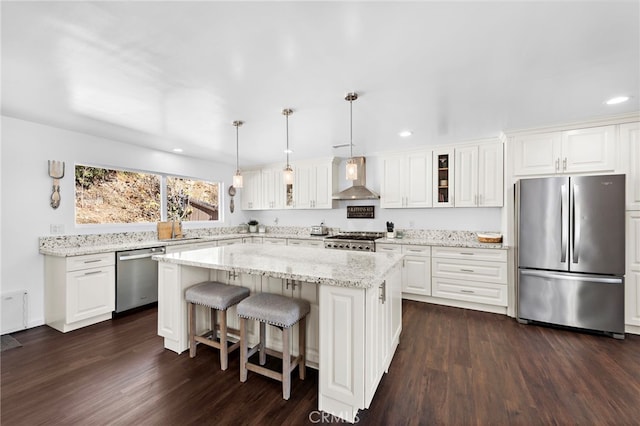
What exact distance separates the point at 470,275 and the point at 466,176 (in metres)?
1.45

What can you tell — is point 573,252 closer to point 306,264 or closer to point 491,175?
→ point 491,175

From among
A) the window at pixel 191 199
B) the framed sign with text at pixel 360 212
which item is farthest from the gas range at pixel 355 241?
the window at pixel 191 199

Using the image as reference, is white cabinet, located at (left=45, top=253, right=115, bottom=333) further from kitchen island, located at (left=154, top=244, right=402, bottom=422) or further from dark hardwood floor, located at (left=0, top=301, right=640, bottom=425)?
kitchen island, located at (left=154, top=244, right=402, bottom=422)

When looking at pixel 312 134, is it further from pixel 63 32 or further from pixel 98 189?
pixel 98 189

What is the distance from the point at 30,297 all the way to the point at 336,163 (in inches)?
183

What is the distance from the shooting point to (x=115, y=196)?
13.1 feet

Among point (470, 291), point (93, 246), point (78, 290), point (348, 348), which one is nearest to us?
point (348, 348)

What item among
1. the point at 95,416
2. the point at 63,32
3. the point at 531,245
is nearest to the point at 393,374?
the point at 95,416

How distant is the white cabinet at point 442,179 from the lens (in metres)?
4.10

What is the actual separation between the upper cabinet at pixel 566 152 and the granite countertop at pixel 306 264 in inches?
90.8

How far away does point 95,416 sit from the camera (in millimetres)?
1706

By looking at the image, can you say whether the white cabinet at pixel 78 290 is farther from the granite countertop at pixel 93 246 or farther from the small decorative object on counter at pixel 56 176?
the small decorative object on counter at pixel 56 176

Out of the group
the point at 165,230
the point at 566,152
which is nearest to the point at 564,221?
the point at 566,152

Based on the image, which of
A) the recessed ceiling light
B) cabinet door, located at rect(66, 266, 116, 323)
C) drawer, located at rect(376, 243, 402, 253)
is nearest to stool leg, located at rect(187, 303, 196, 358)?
cabinet door, located at rect(66, 266, 116, 323)
